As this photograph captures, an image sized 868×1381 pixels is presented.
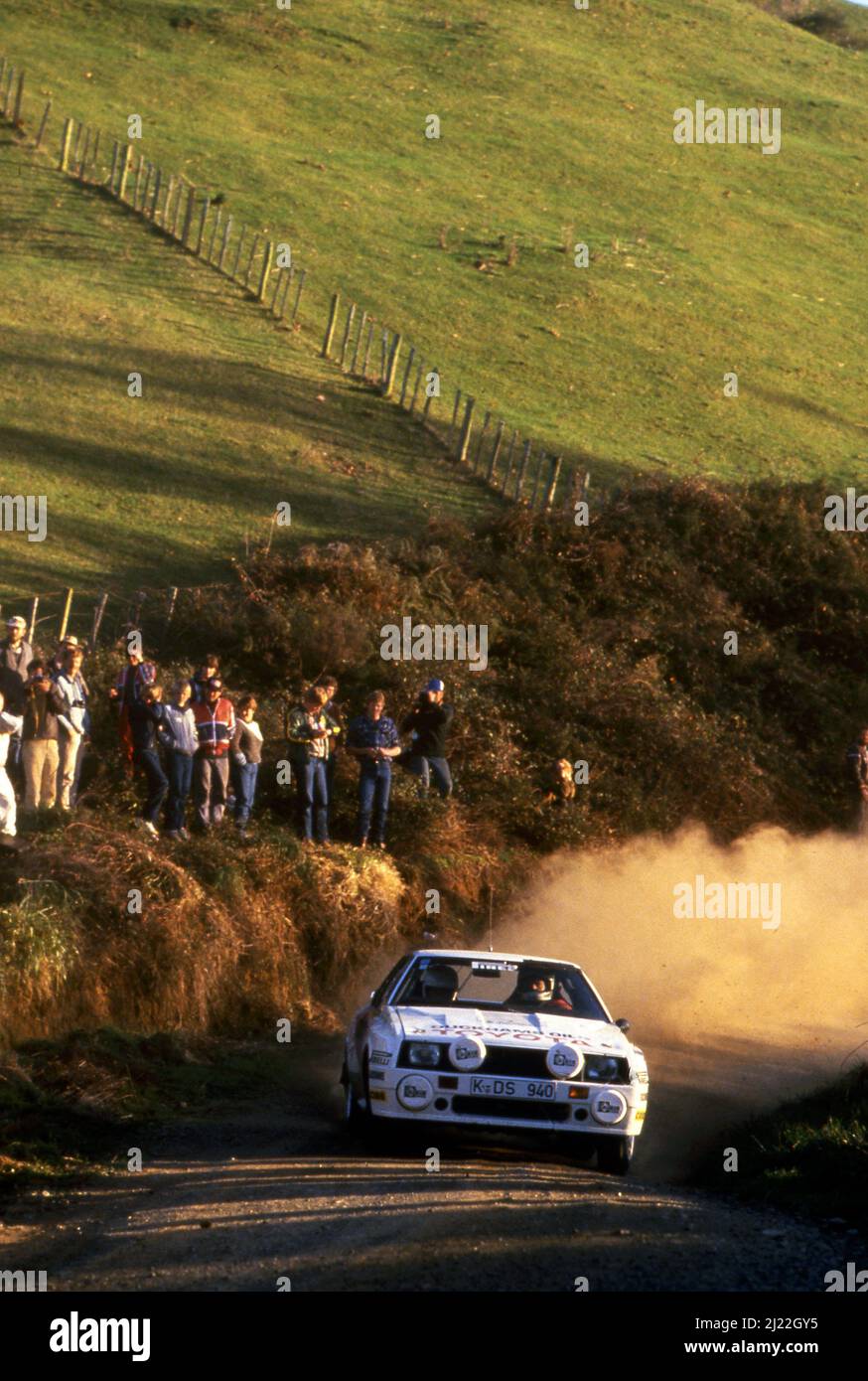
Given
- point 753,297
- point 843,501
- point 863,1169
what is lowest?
point 863,1169

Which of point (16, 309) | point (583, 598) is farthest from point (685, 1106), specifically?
point (16, 309)

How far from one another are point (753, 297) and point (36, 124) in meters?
22.6

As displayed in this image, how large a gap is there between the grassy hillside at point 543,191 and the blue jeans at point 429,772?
58.1ft

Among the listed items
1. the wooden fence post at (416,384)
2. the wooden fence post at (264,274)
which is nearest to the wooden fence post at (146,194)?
the wooden fence post at (264,274)

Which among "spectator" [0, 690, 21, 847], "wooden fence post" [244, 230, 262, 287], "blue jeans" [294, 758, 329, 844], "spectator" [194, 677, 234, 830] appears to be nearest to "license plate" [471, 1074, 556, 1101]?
"spectator" [0, 690, 21, 847]

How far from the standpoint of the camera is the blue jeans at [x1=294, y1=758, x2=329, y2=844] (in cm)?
1881

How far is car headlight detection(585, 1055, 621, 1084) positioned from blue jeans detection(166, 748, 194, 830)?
295 inches

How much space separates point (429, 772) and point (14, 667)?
5233 millimetres

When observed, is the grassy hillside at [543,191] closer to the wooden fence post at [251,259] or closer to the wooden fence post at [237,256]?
the wooden fence post at [251,259]

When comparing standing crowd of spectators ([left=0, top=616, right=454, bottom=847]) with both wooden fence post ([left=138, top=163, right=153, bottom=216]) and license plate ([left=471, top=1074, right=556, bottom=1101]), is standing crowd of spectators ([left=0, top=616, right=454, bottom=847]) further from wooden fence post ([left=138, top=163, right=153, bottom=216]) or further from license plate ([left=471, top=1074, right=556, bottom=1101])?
wooden fence post ([left=138, top=163, right=153, bottom=216])

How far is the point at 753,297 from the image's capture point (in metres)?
55.2

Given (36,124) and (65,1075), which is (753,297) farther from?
(65,1075)

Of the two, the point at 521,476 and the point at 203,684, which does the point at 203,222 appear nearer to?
the point at 521,476

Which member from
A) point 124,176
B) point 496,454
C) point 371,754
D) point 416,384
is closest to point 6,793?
point 371,754
